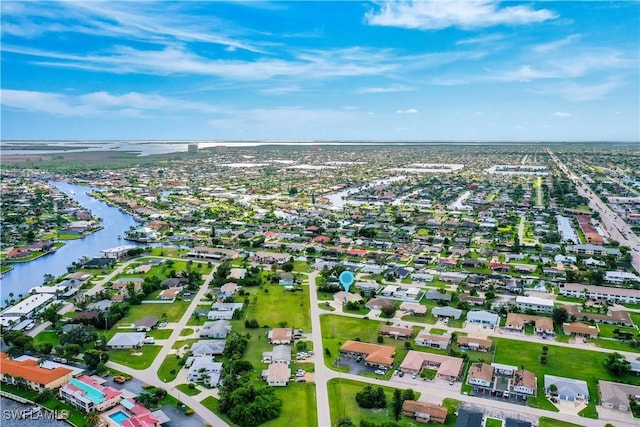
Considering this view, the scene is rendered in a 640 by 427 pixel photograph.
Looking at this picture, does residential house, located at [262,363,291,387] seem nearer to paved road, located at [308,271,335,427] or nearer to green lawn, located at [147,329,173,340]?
paved road, located at [308,271,335,427]

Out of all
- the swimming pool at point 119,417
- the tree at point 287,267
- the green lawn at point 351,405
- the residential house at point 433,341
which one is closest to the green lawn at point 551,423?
the green lawn at point 351,405

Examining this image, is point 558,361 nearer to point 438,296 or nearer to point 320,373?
point 438,296

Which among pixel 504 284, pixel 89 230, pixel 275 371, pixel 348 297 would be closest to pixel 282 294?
pixel 348 297

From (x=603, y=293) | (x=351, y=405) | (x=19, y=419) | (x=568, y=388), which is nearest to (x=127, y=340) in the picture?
(x=19, y=419)

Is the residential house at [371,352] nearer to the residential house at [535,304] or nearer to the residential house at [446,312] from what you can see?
the residential house at [446,312]

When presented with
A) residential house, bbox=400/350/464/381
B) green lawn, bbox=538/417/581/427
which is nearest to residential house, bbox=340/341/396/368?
residential house, bbox=400/350/464/381

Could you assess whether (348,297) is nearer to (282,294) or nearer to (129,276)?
(282,294)
